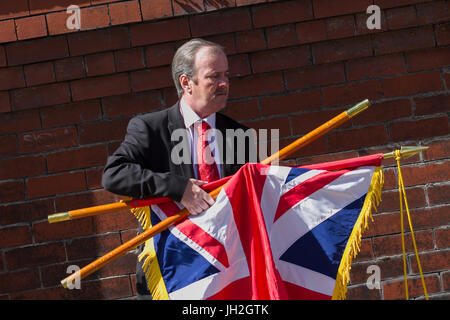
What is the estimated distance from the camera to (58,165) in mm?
3828

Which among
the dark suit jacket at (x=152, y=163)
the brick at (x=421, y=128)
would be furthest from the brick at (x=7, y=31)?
the brick at (x=421, y=128)

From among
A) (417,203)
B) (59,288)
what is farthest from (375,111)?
(59,288)

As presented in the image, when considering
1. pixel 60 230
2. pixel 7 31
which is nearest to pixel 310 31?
pixel 7 31

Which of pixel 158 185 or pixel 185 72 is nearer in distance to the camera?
pixel 158 185

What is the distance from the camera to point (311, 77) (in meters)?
3.88

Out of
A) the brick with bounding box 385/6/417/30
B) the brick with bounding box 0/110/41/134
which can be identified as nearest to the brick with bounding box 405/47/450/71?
the brick with bounding box 385/6/417/30

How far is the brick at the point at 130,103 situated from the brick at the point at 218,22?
51cm

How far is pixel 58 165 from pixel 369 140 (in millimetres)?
2059

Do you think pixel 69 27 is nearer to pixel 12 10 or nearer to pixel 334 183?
pixel 12 10

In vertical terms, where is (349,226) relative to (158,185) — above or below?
below

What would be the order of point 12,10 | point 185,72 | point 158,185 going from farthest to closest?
1. point 12,10
2. point 185,72
3. point 158,185

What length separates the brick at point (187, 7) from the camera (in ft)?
12.4

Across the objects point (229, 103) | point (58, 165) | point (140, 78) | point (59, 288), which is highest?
point (140, 78)

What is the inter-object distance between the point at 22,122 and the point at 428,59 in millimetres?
2726
